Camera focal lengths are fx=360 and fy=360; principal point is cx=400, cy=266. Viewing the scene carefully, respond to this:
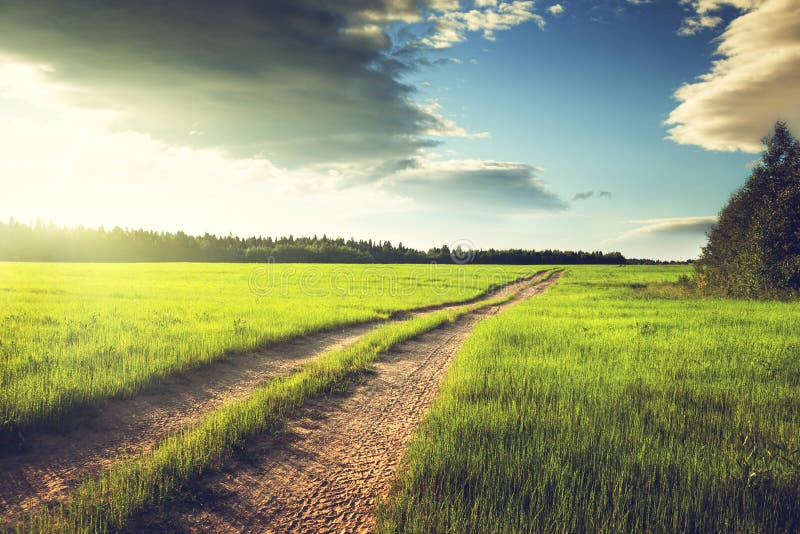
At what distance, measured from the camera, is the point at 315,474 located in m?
4.27

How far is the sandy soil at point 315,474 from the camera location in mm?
3475

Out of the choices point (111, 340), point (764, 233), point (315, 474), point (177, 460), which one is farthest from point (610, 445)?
point (764, 233)

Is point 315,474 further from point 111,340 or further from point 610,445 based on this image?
point 111,340

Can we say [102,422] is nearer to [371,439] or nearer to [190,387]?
[190,387]

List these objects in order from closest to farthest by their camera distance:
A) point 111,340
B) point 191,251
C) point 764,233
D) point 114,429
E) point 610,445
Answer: point 610,445
point 114,429
point 111,340
point 764,233
point 191,251

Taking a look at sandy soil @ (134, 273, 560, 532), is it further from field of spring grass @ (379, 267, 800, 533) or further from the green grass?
field of spring grass @ (379, 267, 800, 533)

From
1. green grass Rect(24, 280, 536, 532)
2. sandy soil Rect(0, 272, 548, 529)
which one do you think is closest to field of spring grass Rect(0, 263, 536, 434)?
sandy soil Rect(0, 272, 548, 529)

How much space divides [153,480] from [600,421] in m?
5.81

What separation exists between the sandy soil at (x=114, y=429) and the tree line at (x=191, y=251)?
81.5 meters

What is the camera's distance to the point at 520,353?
955cm

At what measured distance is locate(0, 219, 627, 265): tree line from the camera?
93.5 meters

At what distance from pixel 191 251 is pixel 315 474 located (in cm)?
12108

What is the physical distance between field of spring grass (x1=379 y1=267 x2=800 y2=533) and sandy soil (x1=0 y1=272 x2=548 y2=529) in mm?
3835

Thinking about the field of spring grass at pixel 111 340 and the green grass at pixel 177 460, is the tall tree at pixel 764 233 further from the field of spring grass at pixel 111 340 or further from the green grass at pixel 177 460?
the green grass at pixel 177 460
